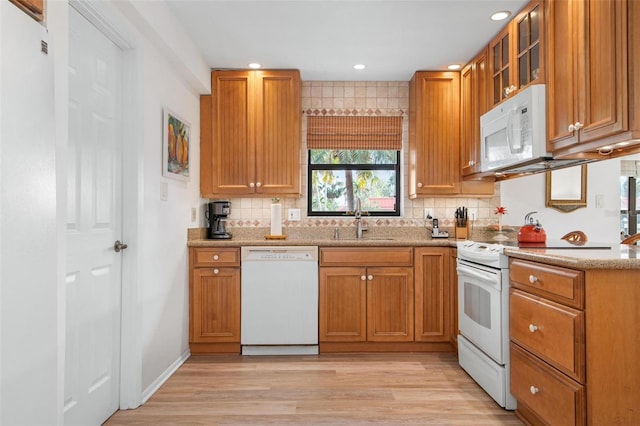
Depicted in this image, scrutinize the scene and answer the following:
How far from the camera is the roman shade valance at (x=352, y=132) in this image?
3762 mm

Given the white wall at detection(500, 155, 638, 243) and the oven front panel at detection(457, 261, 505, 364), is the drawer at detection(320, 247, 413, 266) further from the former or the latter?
the white wall at detection(500, 155, 638, 243)

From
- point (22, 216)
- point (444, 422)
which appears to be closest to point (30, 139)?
point (22, 216)

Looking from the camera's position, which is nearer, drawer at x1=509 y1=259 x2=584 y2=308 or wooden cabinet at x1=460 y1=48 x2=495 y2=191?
drawer at x1=509 y1=259 x2=584 y2=308

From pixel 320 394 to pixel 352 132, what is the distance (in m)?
2.34

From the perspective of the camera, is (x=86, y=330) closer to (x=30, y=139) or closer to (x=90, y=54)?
(x=30, y=139)

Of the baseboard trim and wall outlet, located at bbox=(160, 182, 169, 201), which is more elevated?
wall outlet, located at bbox=(160, 182, 169, 201)

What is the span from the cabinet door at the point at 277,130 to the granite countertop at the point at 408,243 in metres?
0.50

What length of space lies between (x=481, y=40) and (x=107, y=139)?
266 cm

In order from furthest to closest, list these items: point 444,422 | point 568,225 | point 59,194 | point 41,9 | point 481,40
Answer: point 568,225
point 481,40
point 444,422
point 59,194
point 41,9

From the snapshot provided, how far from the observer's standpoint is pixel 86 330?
1.94 m

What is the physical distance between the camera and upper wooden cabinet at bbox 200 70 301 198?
346 centimetres

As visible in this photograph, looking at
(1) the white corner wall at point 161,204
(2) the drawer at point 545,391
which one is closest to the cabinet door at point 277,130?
(1) the white corner wall at point 161,204

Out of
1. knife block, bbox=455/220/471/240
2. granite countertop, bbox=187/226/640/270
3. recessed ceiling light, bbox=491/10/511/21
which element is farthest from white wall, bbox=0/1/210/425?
knife block, bbox=455/220/471/240

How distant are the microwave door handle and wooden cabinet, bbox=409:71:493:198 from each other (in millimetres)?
943
